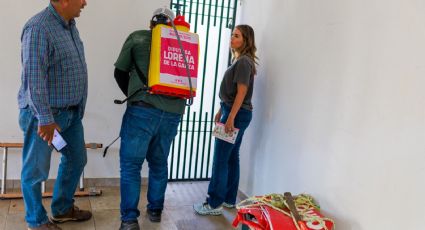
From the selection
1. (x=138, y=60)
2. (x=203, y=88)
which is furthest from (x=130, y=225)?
(x=203, y=88)

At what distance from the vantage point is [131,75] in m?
2.18

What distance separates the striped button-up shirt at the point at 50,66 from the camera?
1806 mm

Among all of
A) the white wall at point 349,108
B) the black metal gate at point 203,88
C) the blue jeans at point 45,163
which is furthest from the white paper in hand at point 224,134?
the blue jeans at point 45,163

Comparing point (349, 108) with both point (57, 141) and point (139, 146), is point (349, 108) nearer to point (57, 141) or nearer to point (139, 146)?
point (139, 146)

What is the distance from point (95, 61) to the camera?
2.83m

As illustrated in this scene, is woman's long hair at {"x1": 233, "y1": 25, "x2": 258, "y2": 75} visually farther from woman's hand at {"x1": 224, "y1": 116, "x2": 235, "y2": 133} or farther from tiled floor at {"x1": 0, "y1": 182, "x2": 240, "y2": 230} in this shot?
tiled floor at {"x1": 0, "y1": 182, "x2": 240, "y2": 230}

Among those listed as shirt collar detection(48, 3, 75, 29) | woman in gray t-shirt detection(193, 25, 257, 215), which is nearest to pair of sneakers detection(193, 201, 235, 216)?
woman in gray t-shirt detection(193, 25, 257, 215)

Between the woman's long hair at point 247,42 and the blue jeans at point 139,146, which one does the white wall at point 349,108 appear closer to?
the woman's long hair at point 247,42

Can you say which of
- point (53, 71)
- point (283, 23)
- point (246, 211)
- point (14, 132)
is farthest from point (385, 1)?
point (14, 132)

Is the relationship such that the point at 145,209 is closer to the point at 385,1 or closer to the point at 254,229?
the point at 254,229

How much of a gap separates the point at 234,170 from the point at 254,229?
0.90 m

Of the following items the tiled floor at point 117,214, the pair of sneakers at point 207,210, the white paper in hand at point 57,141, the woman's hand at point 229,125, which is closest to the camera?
the white paper in hand at point 57,141

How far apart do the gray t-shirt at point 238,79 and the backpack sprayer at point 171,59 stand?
35 centimetres

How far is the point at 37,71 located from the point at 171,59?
715mm
